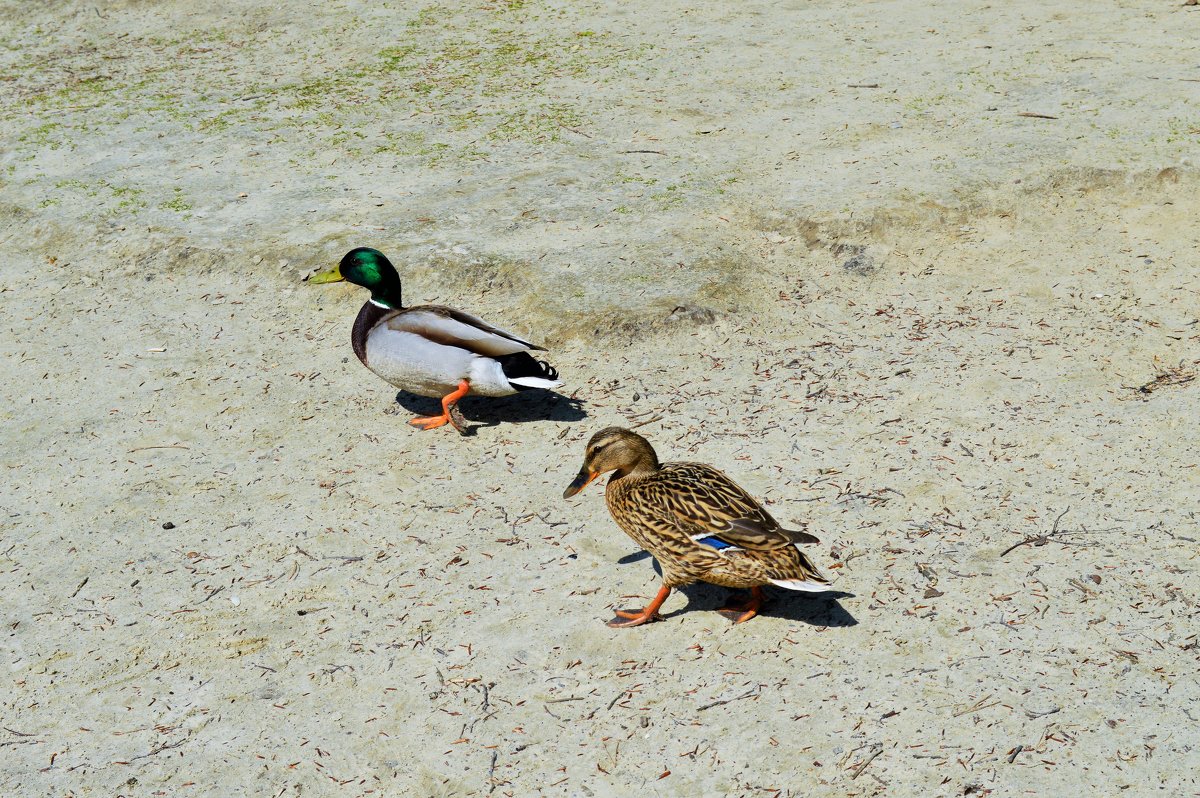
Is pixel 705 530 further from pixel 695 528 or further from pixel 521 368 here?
pixel 521 368

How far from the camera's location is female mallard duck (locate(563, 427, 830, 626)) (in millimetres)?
5363

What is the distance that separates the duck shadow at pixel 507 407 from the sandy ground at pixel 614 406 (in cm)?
6

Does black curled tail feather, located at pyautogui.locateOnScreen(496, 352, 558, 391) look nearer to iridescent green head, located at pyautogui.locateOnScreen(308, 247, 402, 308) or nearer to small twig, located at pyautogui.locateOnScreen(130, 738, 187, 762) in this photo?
iridescent green head, located at pyautogui.locateOnScreen(308, 247, 402, 308)

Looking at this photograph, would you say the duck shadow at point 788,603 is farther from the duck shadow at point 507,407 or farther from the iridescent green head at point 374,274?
the iridescent green head at point 374,274

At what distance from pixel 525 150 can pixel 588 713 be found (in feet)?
22.8

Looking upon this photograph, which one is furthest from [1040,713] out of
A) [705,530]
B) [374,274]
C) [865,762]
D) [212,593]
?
[374,274]

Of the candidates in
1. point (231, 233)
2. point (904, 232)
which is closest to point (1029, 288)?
point (904, 232)

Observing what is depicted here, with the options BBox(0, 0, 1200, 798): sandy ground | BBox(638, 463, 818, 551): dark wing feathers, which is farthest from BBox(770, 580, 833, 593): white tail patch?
BBox(0, 0, 1200, 798): sandy ground

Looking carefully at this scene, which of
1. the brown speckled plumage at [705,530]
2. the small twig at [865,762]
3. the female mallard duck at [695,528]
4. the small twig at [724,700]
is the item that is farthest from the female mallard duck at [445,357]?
the small twig at [865,762]

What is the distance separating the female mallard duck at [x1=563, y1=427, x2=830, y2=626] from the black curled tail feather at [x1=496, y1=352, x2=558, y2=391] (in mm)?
1477

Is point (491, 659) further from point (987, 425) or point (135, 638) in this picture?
point (987, 425)

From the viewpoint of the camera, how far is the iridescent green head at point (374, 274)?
26.3ft

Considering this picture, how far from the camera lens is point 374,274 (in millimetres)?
8023

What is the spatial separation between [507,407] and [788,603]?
116 inches
